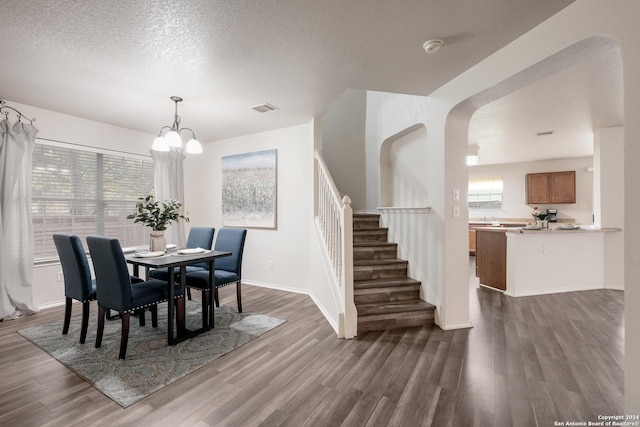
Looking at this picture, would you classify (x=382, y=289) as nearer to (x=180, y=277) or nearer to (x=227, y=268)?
(x=227, y=268)

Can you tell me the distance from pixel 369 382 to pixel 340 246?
1.26 meters

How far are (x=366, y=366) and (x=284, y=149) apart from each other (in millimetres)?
3206

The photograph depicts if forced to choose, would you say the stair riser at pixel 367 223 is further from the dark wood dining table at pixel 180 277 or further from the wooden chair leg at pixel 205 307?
the wooden chair leg at pixel 205 307

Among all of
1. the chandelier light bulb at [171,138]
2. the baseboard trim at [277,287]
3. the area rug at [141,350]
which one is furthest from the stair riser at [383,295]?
the chandelier light bulb at [171,138]

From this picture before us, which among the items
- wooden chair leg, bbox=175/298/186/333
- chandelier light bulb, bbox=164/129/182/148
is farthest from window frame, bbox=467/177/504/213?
wooden chair leg, bbox=175/298/186/333

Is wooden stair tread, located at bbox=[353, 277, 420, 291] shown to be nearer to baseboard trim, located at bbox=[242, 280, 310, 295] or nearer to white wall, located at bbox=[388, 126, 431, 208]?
white wall, located at bbox=[388, 126, 431, 208]

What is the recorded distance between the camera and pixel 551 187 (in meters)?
6.81

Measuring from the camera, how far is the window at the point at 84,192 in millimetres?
3564

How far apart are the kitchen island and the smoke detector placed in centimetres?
314

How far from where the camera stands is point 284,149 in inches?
172

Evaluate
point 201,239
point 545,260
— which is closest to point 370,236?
point 201,239

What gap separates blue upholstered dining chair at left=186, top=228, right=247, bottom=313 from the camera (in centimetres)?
306

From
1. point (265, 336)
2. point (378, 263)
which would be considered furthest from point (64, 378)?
point (378, 263)

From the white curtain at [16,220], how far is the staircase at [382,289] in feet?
12.4
